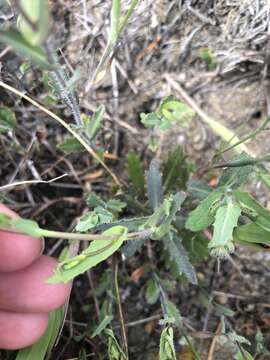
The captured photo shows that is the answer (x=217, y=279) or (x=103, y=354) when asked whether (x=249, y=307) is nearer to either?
(x=217, y=279)

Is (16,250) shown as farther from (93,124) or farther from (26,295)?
(93,124)

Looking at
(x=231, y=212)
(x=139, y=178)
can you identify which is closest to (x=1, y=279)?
(x=139, y=178)

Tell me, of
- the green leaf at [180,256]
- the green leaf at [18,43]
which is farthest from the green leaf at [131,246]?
the green leaf at [18,43]

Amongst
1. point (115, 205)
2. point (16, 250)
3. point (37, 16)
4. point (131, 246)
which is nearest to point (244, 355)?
point (131, 246)

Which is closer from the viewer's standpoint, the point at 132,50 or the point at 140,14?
the point at 140,14

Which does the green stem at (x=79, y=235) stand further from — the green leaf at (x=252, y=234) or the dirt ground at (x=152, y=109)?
the dirt ground at (x=152, y=109)

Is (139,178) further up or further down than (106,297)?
further up
